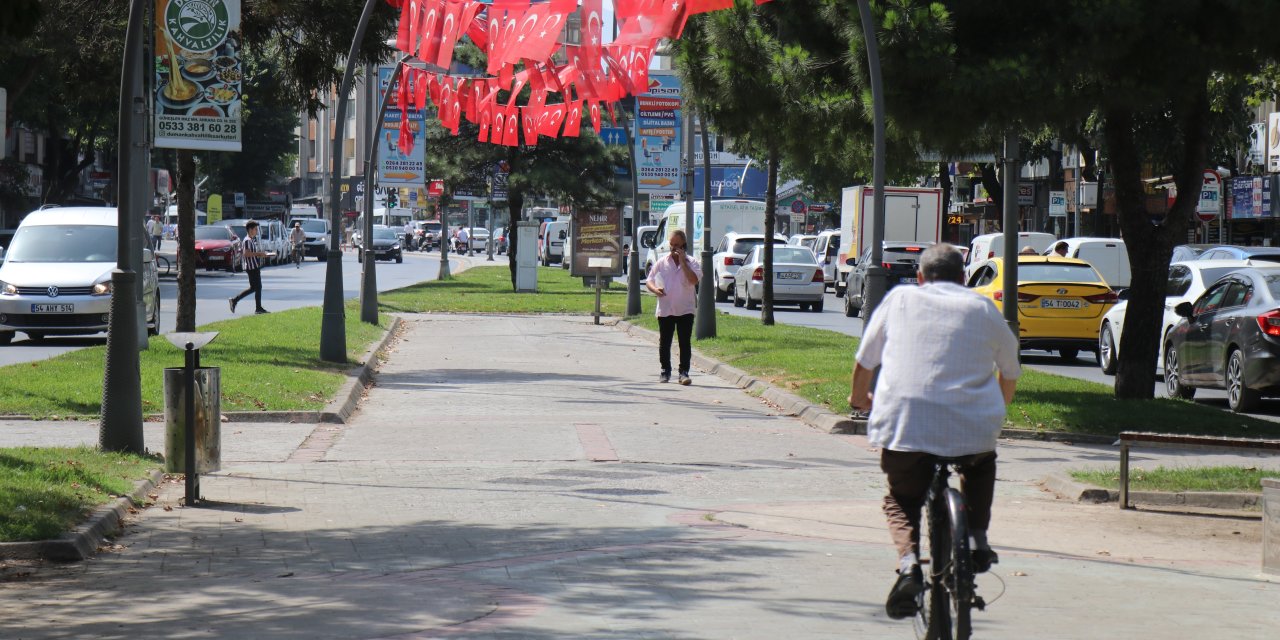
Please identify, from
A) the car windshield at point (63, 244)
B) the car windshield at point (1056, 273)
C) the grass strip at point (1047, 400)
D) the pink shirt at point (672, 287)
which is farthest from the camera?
the car windshield at point (63, 244)

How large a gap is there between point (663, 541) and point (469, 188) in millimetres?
47695

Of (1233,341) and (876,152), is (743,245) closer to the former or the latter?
(1233,341)

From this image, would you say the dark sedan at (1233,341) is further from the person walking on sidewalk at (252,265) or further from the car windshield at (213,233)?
the car windshield at (213,233)

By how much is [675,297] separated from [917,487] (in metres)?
13.9

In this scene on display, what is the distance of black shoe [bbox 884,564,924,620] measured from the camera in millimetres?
6195

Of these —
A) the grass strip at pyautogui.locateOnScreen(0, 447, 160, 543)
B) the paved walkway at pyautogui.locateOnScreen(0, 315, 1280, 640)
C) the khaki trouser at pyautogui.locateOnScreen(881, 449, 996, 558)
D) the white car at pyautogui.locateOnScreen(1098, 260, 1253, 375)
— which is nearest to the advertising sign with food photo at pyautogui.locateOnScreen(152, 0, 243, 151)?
the paved walkway at pyautogui.locateOnScreen(0, 315, 1280, 640)

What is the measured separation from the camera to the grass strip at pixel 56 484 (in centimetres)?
882

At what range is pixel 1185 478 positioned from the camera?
11.8 meters

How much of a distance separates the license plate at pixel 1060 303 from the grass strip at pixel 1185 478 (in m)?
11.3

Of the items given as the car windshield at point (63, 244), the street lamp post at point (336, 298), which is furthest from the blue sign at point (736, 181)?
the street lamp post at point (336, 298)

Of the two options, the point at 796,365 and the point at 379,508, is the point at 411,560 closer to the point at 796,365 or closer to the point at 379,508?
the point at 379,508

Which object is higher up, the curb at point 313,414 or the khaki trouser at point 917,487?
the khaki trouser at point 917,487

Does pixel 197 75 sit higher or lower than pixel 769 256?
higher

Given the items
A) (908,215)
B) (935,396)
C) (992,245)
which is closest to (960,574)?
(935,396)
